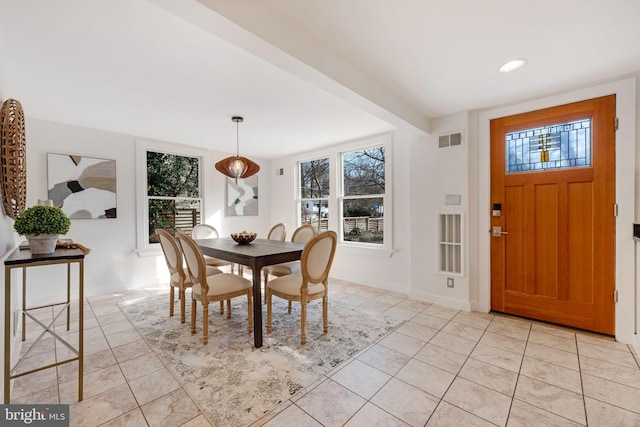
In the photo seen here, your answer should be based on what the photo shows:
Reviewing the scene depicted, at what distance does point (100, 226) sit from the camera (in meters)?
3.87

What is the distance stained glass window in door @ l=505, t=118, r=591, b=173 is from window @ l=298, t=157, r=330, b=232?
276 cm

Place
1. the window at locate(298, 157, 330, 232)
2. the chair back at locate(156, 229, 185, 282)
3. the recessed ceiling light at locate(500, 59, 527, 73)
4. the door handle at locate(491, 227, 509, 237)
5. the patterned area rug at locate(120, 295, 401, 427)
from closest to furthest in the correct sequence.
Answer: the patterned area rug at locate(120, 295, 401, 427)
the recessed ceiling light at locate(500, 59, 527, 73)
the chair back at locate(156, 229, 185, 282)
the door handle at locate(491, 227, 509, 237)
the window at locate(298, 157, 330, 232)

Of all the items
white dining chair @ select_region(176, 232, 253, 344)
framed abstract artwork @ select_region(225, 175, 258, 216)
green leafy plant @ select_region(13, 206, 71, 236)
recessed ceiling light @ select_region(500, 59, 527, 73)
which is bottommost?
white dining chair @ select_region(176, 232, 253, 344)

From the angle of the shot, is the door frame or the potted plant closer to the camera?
the potted plant

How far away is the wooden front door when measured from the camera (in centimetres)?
254

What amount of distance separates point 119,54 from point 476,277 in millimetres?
3971

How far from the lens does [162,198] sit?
4.48m

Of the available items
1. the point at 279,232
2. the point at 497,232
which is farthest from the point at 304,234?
the point at 497,232

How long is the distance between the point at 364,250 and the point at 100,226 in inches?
150

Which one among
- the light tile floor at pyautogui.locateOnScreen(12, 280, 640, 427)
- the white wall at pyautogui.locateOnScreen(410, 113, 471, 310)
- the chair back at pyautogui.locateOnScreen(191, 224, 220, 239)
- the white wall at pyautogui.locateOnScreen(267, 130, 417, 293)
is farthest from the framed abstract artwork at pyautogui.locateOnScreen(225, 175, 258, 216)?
the white wall at pyautogui.locateOnScreen(410, 113, 471, 310)

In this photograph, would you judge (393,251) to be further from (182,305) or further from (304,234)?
(182,305)

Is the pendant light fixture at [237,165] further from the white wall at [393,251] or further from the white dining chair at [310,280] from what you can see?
the white wall at [393,251]

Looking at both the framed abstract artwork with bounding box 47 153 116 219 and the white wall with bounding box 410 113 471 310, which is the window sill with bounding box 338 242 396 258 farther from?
the framed abstract artwork with bounding box 47 153 116 219

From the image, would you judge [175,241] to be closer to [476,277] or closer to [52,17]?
[52,17]
